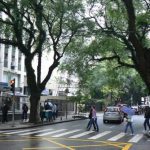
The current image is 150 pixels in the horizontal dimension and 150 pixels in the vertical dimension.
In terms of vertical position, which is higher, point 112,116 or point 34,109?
point 34,109

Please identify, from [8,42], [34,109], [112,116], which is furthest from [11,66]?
[8,42]

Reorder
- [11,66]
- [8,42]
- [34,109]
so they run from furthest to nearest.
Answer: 1. [11,66]
2. [34,109]
3. [8,42]

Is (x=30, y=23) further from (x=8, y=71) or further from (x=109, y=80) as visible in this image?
(x=8, y=71)

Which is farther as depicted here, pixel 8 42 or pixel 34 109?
pixel 34 109

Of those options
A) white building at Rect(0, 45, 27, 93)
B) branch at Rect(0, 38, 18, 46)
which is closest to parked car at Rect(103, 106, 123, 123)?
branch at Rect(0, 38, 18, 46)

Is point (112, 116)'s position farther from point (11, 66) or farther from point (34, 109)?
point (11, 66)

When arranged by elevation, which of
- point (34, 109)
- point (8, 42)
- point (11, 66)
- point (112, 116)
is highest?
point (11, 66)

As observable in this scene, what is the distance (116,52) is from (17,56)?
2566 cm

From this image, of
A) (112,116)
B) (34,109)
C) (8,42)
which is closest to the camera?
(8,42)

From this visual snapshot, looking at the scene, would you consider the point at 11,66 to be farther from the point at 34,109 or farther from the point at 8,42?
the point at 8,42

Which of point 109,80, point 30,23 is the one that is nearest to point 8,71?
point 109,80

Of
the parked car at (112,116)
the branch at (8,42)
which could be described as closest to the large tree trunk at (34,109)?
the branch at (8,42)

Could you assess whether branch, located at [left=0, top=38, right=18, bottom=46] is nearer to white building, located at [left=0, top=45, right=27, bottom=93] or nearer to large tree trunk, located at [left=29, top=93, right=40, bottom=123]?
large tree trunk, located at [left=29, top=93, right=40, bottom=123]

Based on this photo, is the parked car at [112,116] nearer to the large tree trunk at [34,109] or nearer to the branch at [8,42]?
the large tree trunk at [34,109]
